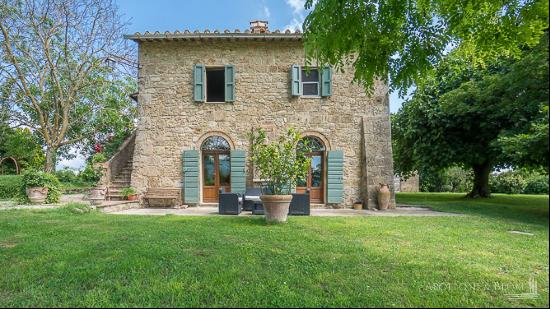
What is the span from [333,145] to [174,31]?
6957mm

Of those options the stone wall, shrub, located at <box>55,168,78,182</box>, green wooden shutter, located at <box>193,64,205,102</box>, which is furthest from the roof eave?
the stone wall

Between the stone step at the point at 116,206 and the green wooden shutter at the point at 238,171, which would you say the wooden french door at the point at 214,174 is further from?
the stone step at the point at 116,206

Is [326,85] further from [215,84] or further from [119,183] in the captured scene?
[119,183]

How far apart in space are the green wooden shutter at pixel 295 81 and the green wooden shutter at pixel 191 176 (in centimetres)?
419

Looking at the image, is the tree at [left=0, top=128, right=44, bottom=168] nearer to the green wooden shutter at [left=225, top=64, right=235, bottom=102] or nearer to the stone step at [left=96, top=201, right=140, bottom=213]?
the stone step at [left=96, top=201, right=140, bottom=213]

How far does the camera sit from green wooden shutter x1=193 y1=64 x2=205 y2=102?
1100 cm

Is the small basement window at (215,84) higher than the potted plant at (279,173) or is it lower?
higher

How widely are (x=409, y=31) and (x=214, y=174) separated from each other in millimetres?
9049

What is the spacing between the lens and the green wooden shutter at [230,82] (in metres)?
11.0

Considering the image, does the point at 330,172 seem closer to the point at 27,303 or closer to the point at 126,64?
the point at 27,303

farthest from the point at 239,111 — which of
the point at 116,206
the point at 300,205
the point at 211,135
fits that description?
the point at 116,206

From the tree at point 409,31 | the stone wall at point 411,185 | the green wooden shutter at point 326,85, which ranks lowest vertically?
the stone wall at point 411,185

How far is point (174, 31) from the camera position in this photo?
1063cm

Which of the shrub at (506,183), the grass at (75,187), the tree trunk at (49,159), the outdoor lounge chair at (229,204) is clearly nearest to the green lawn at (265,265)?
the outdoor lounge chair at (229,204)
